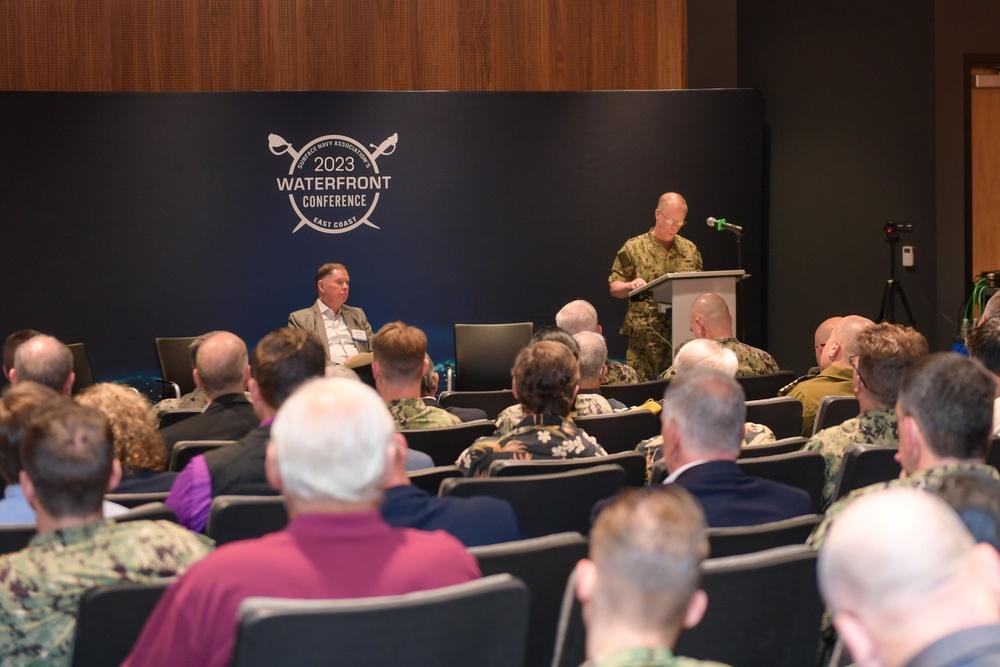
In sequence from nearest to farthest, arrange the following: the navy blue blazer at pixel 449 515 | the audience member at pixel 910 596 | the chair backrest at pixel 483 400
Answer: the audience member at pixel 910 596
the navy blue blazer at pixel 449 515
the chair backrest at pixel 483 400

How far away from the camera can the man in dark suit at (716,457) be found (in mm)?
3045

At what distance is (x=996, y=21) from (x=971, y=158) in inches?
46.4

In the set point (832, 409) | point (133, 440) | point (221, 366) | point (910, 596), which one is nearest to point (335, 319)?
point (221, 366)

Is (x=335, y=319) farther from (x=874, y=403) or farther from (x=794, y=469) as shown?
(x=794, y=469)

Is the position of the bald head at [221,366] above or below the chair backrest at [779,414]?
above

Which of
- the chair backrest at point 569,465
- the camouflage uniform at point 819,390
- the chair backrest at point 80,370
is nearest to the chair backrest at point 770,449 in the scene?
the chair backrest at point 569,465

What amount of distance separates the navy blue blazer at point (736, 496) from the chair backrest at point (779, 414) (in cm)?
167

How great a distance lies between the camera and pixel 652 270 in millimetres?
8727

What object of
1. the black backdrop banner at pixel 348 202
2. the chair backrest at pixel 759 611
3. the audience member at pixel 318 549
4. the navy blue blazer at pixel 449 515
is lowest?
the chair backrest at pixel 759 611

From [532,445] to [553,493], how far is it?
22.3 inches

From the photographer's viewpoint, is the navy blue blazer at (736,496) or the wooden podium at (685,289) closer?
the navy blue blazer at (736,496)

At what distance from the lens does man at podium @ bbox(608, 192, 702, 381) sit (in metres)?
8.72

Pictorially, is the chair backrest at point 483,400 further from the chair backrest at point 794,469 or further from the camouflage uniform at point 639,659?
the camouflage uniform at point 639,659

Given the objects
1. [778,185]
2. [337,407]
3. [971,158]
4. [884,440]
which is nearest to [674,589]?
[337,407]
